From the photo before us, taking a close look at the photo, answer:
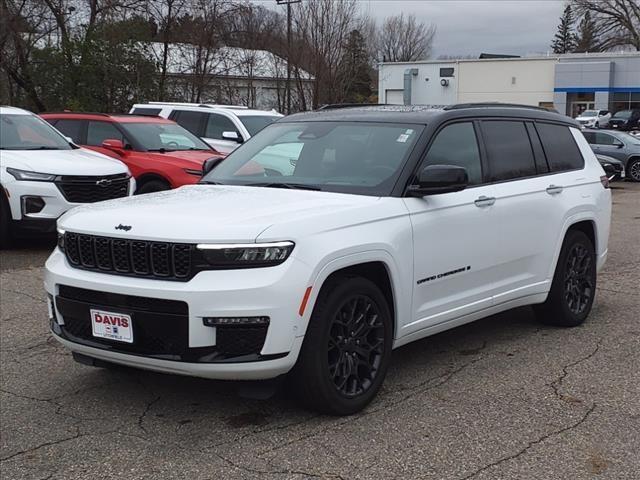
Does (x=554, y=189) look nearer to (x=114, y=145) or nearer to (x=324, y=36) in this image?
(x=114, y=145)

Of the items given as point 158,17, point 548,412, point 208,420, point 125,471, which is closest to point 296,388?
point 208,420

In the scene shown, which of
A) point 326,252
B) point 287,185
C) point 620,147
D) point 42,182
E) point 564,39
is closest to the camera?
point 326,252

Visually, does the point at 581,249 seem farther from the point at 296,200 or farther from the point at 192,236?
the point at 192,236

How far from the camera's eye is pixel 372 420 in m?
4.22

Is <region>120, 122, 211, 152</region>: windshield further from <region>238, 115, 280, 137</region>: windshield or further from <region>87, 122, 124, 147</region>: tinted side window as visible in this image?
<region>238, 115, 280, 137</region>: windshield

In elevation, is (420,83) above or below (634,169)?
above

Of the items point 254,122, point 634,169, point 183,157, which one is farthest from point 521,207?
point 634,169

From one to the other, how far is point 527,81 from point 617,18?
13773 millimetres

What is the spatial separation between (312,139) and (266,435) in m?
2.13

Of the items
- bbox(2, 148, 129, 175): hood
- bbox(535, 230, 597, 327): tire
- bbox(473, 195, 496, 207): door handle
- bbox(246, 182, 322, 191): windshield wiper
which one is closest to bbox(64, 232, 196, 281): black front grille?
bbox(246, 182, 322, 191): windshield wiper

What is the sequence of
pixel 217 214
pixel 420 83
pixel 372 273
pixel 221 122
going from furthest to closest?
pixel 420 83, pixel 221 122, pixel 372 273, pixel 217 214

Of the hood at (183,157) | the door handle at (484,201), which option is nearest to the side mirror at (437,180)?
the door handle at (484,201)

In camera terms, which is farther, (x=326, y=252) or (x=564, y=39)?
(x=564, y=39)

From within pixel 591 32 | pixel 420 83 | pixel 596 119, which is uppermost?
pixel 591 32
